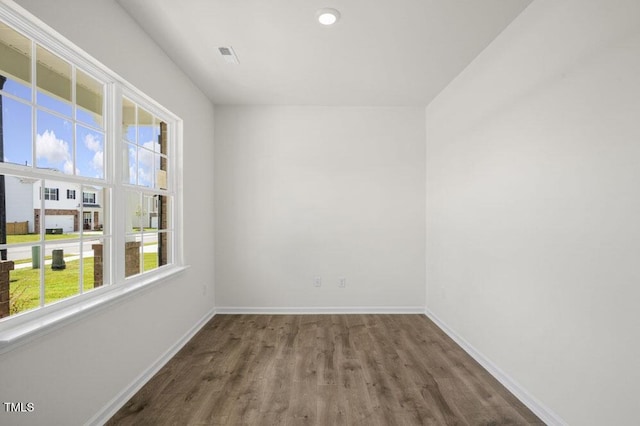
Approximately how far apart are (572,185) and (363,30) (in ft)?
6.04

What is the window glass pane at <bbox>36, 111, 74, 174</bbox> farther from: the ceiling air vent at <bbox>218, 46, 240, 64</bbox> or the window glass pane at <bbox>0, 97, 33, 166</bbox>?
the ceiling air vent at <bbox>218, 46, 240, 64</bbox>

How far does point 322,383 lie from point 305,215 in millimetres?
2110

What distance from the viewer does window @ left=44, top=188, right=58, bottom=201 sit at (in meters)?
1.61

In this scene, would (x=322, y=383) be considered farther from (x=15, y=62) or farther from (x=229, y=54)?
(x=229, y=54)

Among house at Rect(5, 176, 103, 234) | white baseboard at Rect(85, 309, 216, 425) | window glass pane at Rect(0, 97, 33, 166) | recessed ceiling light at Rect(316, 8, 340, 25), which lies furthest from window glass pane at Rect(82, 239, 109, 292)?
recessed ceiling light at Rect(316, 8, 340, 25)

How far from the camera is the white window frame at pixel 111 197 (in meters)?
1.40

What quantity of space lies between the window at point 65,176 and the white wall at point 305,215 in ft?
4.54

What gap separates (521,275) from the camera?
214 centimetres

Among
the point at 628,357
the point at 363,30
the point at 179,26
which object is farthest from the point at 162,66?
the point at 628,357

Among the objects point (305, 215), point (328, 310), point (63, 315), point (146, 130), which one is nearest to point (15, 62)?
point (146, 130)

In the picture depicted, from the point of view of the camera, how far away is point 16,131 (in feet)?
4.75

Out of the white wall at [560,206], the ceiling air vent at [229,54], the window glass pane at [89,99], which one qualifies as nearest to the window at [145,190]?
the window glass pane at [89,99]

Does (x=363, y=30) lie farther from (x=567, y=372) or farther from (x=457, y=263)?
(x=567, y=372)

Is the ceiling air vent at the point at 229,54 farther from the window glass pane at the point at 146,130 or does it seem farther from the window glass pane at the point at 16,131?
the window glass pane at the point at 16,131
